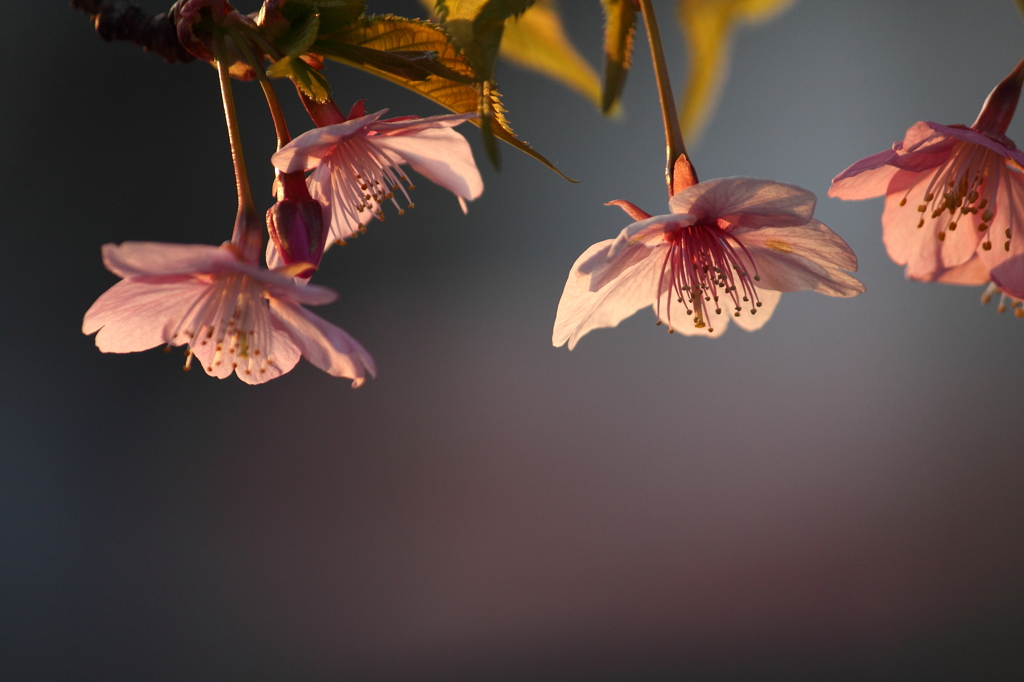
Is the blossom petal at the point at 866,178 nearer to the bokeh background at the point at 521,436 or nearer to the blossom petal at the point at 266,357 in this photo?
the blossom petal at the point at 266,357

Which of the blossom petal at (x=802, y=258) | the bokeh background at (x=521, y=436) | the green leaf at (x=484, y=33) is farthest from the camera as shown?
the bokeh background at (x=521, y=436)

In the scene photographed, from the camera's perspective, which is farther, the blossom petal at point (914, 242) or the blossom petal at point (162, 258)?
the blossom petal at point (914, 242)

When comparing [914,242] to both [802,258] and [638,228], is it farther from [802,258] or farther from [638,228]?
[638,228]

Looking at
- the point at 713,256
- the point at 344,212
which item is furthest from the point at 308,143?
the point at 713,256

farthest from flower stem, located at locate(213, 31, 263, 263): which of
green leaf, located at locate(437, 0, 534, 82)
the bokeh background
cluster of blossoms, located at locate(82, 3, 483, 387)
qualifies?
the bokeh background

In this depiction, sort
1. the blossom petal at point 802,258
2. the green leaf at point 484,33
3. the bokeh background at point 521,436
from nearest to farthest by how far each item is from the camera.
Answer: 1. the green leaf at point 484,33
2. the blossom petal at point 802,258
3. the bokeh background at point 521,436

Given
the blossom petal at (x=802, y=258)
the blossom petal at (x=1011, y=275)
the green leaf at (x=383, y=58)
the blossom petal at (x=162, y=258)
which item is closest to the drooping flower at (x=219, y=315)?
the blossom petal at (x=162, y=258)
